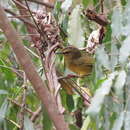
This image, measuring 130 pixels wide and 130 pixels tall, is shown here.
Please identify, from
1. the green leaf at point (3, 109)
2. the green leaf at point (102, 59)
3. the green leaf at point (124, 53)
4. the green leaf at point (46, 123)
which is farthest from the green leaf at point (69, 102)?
the green leaf at point (124, 53)

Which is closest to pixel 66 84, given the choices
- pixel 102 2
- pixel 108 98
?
pixel 102 2

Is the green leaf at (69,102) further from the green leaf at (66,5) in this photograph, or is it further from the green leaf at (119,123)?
the green leaf at (119,123)

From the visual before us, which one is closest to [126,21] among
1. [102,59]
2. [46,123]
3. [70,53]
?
[102,59]

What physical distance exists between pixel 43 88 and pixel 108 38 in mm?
622

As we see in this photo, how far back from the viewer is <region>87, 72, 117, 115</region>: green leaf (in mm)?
1488

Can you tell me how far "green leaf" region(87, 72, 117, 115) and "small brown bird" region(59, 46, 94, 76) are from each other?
1.10m

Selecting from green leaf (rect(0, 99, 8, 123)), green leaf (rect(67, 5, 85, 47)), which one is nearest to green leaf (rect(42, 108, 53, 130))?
green leaf (rect(0, 99, 8, 123))

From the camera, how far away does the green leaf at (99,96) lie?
1.49m

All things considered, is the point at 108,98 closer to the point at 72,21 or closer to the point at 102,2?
the point at 72,21

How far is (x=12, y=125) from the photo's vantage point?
2.29m

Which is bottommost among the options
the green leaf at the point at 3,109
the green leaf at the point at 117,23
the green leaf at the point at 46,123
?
the green leaf at the point at 46,123

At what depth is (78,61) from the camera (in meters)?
2.91

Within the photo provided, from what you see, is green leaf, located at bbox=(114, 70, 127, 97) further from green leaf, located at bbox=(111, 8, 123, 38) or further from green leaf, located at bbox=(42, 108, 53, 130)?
green leaf, located at bbox=(42, 108, 53, 130)

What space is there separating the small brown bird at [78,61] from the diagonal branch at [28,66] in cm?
91
